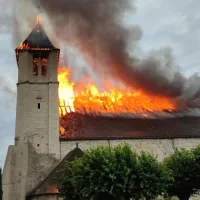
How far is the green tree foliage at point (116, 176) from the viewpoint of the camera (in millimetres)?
22828

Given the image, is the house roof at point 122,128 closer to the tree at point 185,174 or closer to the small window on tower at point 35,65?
the small window on tower at point 35,65

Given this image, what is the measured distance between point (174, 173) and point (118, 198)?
6.12m

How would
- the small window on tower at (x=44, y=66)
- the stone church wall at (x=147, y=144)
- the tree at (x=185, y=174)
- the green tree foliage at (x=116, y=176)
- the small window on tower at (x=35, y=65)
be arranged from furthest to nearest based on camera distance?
the small window on tower at (x=44, y=66) → the small window on tower at (x=35, y=65) → the stone church wall at (x=147, y=144) → the tree at (x=185, y=174) → the green tree foliage at (x=116, y=176)

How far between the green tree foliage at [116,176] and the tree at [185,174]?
2.63 m

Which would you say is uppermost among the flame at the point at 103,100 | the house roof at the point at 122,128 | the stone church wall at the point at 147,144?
the flame at the point at 103,100

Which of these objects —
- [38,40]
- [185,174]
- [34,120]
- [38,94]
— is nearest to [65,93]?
[38,94]

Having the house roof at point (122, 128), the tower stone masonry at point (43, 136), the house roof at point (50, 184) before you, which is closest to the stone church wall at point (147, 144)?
the tower stone masonry at point (43, 136)

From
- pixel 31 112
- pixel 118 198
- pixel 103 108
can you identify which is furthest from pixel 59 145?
pixel 118 198

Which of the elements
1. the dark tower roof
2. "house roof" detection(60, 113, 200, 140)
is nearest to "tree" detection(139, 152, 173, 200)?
"house roof" detection(60, 113, 200, 140)

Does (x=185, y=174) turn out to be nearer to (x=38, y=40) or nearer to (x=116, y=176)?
(x=116, y=176)

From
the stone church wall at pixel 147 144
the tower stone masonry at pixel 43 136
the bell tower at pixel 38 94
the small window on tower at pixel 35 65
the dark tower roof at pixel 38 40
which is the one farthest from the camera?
the dark tower roof at pixel 38 40

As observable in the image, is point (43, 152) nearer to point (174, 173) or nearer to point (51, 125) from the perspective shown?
point (51, 125)

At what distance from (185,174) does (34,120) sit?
1774 centimetres

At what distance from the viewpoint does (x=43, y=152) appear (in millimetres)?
35469
